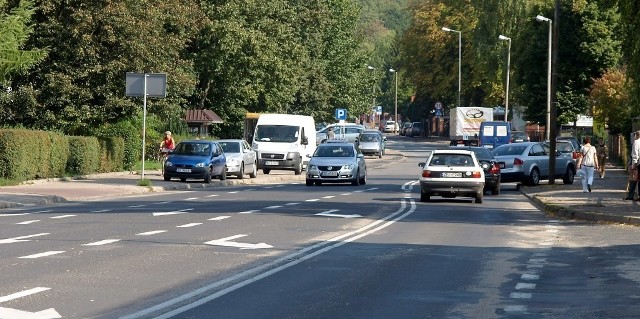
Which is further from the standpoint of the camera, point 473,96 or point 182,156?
point 473,96

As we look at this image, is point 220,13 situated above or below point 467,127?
above

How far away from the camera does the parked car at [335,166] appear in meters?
44.6

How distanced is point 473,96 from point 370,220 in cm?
8971

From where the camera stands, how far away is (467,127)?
83625mm

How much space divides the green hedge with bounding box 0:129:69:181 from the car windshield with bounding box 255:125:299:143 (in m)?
13.3

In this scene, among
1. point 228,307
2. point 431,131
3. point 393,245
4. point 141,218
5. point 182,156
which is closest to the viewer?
point 228,307

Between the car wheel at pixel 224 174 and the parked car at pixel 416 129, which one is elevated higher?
the parked car at pixel 416 129

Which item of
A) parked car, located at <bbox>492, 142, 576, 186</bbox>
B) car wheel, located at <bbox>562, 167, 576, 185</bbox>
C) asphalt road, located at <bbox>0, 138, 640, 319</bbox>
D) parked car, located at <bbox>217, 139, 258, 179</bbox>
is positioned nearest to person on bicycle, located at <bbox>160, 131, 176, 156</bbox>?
parked car, located at <bbox>217, 139, 258, 179</bbox>

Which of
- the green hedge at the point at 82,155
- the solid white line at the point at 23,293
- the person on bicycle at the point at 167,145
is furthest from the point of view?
the person on bicycle at the point at 167,145

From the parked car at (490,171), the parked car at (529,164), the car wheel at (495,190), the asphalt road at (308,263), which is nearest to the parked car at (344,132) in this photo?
the parked car at (529,164)

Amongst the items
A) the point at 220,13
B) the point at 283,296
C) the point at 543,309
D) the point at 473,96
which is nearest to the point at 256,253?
the point at 283,296

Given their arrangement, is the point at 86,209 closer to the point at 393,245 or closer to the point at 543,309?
the point at 393,245

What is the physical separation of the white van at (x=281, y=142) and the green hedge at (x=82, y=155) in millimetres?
9945

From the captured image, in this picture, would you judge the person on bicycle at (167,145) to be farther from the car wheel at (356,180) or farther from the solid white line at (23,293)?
the solid white line at (23,293)
